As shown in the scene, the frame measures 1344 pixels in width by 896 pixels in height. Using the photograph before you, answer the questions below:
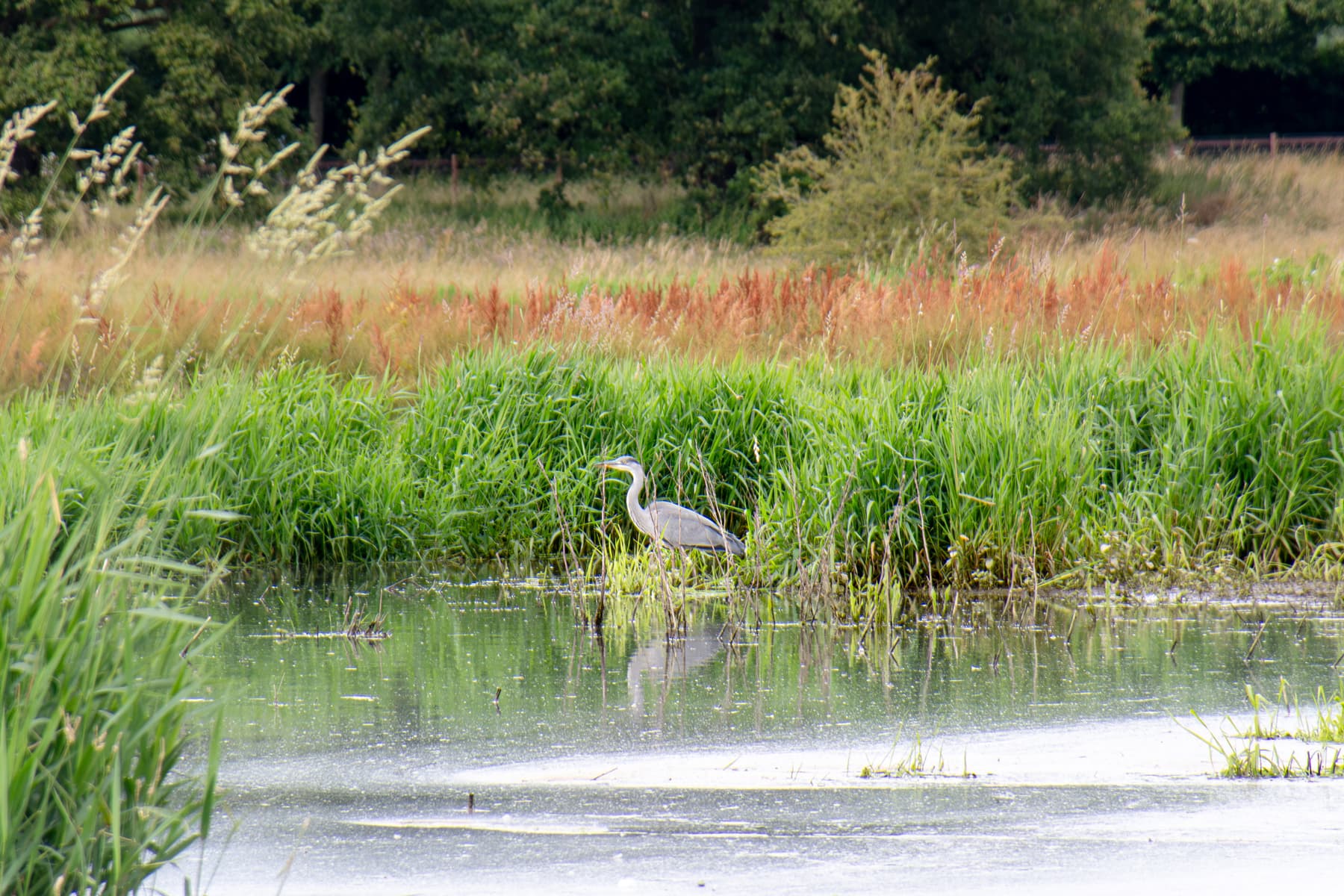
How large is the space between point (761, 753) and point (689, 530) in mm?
2720

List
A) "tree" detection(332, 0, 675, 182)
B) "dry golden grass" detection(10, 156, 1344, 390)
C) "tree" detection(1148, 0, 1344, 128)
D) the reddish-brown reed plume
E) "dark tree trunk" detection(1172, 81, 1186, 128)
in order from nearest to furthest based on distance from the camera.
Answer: "dry golden grass" detection(10, 156, 1344, 390) → the reddish-brown reed plume → "tree" detection(332, 0, 675, 182) → "tree" detection(1148, 0, 1344, 128) → "dark tree trunk" detection(1172, 81, 1186, 128)

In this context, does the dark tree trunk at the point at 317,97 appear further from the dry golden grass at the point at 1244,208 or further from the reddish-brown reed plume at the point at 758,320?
the reddish-brown reed plume at the point at 758,320

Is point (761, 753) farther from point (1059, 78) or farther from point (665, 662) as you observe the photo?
point (1059, 78)

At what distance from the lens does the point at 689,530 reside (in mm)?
7320

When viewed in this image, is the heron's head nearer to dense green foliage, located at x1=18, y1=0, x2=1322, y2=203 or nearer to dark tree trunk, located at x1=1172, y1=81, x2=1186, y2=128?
dense green foliage, located at x1=18, y1=0, x2=1322, y2=203

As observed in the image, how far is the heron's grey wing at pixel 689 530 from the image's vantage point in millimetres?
7270

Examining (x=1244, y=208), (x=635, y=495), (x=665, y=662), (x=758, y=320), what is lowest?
(x=1244, y=208)

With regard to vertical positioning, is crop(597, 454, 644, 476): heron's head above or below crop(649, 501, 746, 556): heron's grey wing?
above

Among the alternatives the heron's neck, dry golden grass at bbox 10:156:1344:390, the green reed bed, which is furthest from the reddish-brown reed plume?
the heron's neck

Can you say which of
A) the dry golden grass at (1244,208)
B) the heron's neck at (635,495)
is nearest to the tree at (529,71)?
the dry golden grass at (1244,208)

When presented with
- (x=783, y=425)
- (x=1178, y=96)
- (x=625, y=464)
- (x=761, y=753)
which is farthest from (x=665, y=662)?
(x=1178, y=96)

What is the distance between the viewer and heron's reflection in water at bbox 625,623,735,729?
211 inches

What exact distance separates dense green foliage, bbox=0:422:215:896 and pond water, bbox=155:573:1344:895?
31 cm

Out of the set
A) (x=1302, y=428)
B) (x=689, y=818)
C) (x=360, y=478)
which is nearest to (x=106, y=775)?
(x=689, y=818)
